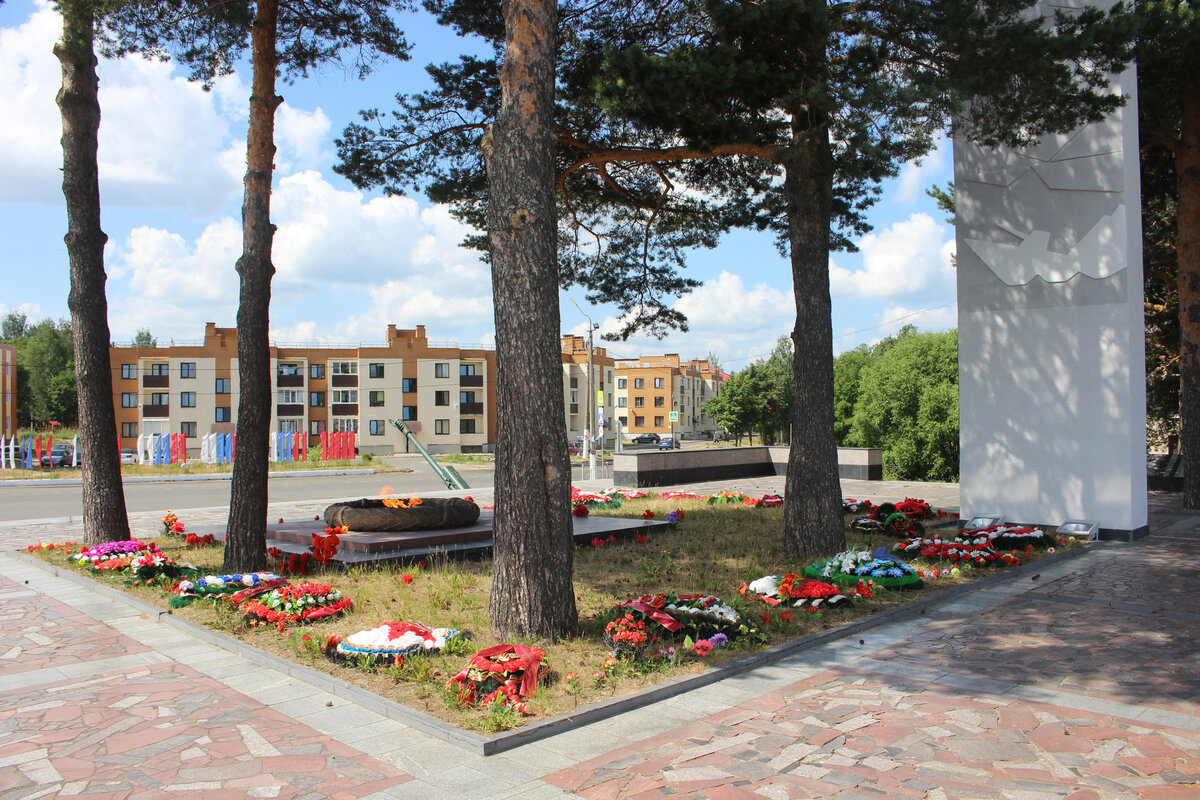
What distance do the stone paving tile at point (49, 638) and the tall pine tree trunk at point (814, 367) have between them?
7375 mm

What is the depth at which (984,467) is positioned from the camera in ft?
42.4

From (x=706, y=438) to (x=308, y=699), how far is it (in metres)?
98.2

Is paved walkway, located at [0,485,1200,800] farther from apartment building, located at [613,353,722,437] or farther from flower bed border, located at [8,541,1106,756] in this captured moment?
apartment building, located at [613,353,722,437]

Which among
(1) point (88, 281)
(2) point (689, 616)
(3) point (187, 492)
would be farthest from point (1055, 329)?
(3) point (187, 492)

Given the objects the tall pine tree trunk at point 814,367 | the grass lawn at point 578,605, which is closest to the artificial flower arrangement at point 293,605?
the grass lawn at point 578,605

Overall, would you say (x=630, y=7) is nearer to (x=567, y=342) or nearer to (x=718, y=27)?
(x=718, y=27)

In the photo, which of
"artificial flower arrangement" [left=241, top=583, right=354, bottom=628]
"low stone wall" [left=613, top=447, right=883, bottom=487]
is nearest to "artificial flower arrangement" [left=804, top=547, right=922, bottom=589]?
"artificial flower arrangement" [left=241, top=583, right=354, bottom=628]

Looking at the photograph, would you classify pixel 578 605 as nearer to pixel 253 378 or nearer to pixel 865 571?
pixel 865 571

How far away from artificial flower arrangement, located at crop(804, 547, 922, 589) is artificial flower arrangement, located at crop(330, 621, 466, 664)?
4217 mm

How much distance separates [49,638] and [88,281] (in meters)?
5.95

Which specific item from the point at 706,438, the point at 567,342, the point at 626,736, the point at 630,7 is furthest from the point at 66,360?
the point at 626,736

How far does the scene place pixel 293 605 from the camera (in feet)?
23.4

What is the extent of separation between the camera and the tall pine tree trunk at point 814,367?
1000 cm

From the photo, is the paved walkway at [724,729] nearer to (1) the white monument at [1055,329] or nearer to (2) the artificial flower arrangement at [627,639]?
(2) the artificial flower arrangement at [627,639]
